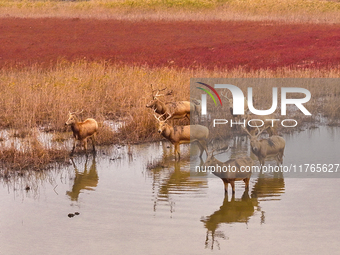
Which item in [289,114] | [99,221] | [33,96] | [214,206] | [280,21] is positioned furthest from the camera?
[280,21]

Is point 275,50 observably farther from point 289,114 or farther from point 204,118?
point 204,118

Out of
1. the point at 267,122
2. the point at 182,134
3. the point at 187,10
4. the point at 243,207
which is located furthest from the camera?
the point at 187,10

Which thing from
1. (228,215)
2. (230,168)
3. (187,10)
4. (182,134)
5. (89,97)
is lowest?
(228,215)

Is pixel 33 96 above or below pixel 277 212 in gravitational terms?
above

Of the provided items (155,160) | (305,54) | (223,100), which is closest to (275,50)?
(305,54)

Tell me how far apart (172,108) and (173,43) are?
18460 millimetres

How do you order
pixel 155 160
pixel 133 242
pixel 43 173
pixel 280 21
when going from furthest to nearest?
pixel 280 21 < pixel 155 160 < pixel 43 173 < pixel 133 242

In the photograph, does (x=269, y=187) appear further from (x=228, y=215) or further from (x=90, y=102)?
(x=90, y=102)

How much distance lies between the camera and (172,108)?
1259 cm

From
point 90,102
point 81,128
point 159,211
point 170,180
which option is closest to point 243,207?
point 159,211

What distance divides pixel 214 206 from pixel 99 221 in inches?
68.4

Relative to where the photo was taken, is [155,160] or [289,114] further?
[289,114]

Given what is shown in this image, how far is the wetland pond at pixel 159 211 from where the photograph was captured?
19.9 feet

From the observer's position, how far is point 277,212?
722 centimetres
